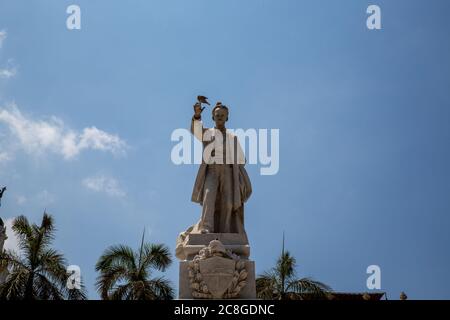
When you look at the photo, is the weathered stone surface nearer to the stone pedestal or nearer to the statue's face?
the stone pedestal

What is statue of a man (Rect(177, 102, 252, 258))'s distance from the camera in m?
10.3

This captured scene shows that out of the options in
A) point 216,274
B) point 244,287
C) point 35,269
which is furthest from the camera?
point 35,269

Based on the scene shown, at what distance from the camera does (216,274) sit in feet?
29.3

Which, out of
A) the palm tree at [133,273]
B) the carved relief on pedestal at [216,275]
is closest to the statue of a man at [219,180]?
the carved relief on pedestal at [216,275]

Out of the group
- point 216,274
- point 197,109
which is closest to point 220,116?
point 197,109

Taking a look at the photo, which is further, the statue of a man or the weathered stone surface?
the statue of a man

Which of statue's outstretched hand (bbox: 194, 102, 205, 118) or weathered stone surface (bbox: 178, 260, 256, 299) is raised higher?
statue's outstretched hand (bbox: 194, 102, 205, 118)

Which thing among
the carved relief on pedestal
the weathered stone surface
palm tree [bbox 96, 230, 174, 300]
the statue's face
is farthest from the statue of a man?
palm tree [bbox 96, 230, 174, 300]

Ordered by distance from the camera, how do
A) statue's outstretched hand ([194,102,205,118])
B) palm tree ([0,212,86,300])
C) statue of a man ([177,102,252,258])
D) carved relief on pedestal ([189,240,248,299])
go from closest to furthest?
carved relief on pedestal ([189,240,248,299]), statue of a man ([177,102,252,258]), statue's outstretched hand ([194,102,205,118]), palm tree ([0,212,86,300])

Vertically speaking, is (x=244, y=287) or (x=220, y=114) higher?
(x=220, y=114)

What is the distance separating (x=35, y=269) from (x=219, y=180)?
1314cm

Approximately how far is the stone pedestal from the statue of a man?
0.82m

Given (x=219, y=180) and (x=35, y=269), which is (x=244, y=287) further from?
(x=35, y=269)
